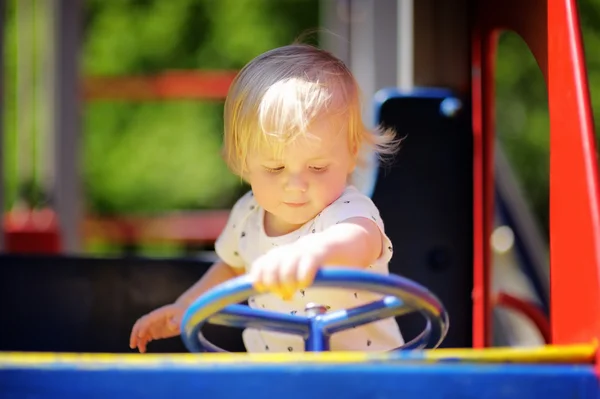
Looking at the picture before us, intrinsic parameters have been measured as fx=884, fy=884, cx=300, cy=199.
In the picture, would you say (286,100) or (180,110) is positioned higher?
(180,110)

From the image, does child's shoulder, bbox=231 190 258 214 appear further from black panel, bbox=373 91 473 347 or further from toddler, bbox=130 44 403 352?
black panel, bbox=373 91 473 347

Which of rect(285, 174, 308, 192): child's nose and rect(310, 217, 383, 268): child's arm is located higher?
rect(285, 174, 308, 192): child's nose

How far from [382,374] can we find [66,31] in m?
2.18

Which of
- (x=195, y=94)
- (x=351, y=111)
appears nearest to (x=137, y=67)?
(x=195, y=94)

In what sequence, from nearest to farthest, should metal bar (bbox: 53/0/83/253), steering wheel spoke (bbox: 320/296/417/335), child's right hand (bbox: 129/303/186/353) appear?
steering wheel spoke (bbox: 320/296/417/335) < child's right hand (bbox: 129/303/186/353) < metal bar (bbox: 53/0/83/253)

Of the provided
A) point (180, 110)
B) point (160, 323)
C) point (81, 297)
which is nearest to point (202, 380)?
point (160, 323)

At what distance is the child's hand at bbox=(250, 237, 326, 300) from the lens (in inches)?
29.0

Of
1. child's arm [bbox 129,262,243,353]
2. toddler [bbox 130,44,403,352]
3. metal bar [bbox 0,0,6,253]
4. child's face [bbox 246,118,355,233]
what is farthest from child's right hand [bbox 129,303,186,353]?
metal bar [bbox 0,0,6,253]

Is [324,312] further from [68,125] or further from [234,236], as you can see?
[68,125]

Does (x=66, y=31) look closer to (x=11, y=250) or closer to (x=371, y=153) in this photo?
(x=11, y=250)

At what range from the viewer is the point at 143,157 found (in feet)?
18.0

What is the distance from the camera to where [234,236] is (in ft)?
3.83

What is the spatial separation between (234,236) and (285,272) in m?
0.43

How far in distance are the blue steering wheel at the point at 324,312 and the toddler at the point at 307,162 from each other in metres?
0.04
